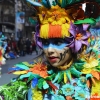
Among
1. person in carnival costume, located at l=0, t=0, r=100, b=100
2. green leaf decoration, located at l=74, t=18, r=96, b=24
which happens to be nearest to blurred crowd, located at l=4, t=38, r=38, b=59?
person in carnival costume, located at l=0, t=0, r=100, b=100

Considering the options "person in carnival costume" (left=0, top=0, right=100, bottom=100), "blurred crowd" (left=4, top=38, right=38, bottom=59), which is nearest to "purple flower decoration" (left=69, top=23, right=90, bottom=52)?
"person in carnival costume" (left=0, top=0, right=100, bottom=100)

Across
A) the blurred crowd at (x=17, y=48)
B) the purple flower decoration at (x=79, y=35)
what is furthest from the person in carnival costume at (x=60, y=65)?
the blurred crowd at (x=17, y=48)

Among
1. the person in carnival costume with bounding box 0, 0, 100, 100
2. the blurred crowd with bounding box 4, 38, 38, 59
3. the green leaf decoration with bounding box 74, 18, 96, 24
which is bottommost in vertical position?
the blurred crowd with bounding box 4, 38, 38, 59

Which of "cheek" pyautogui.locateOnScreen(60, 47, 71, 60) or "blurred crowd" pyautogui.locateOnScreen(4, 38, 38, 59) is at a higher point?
"cheek" pyautogui.locateOnScreen(60, 47, 71, 60)

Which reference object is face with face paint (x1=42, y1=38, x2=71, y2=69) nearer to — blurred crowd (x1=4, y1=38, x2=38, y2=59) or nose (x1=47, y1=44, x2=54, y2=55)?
nose (x1=47, y1=44, x2=54, y2=55)

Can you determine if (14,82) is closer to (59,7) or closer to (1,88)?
(1,88)

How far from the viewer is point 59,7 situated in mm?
2500

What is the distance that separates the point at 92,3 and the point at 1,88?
3.24 feet

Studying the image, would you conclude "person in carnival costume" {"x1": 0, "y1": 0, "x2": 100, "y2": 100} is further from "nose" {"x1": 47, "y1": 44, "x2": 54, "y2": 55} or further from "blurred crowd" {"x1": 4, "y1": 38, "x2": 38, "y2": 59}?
"blurred crowd" {"x1": 4, "y1": 38, "x2": 38, "y2": 59}

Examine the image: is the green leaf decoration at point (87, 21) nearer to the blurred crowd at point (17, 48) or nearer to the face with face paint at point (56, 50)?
the face with face paint at point (56, 50)

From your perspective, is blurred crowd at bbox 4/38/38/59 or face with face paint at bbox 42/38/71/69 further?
blurred crowd at bbox 4/38/38/59

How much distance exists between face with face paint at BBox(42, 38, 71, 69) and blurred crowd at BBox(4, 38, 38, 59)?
14.9m

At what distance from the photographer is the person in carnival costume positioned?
2.45 m

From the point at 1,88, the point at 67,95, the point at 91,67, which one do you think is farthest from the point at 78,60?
the point at 1,88
